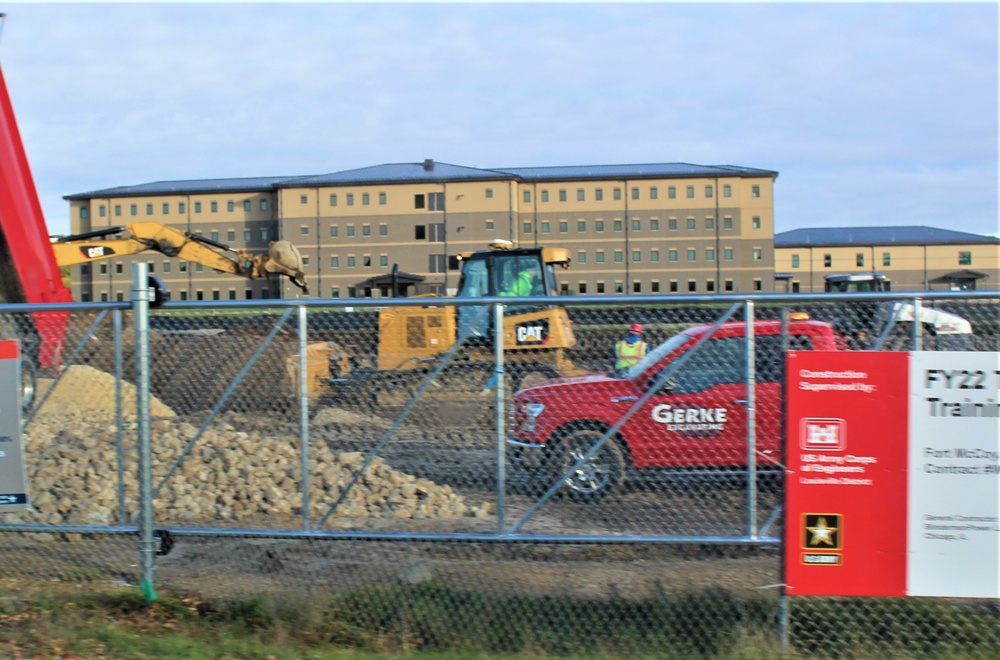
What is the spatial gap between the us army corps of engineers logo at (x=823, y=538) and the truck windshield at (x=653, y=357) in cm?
122

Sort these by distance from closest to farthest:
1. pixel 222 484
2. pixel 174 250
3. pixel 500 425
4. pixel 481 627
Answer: pixel 500 425, pixel 481 627, pixel 222 484, pixel 174 250

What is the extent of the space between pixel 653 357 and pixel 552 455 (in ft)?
2.83

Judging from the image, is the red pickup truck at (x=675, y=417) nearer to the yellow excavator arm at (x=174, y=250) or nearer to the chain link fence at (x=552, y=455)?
the chain link fence at (x=552, y=455)

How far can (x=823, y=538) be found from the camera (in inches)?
191

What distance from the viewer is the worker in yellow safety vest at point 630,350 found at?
5590 millimetres

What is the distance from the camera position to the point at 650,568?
6.18 metres

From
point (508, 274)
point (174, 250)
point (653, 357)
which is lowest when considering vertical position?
point (653, 357)

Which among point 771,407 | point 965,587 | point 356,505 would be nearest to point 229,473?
point 356,505

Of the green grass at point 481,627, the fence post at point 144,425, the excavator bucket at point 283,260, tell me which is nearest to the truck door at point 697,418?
the green grass at point 481,627

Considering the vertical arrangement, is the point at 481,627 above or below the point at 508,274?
below

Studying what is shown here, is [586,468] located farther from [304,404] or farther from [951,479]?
[951,479]

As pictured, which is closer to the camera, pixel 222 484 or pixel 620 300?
pixel 620 300

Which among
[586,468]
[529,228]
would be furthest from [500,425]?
[529,228]

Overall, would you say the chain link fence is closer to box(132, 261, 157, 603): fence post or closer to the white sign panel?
box(132, 261, 157, 603): fence post
